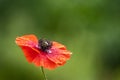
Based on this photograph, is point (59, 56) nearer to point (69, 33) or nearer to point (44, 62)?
point (44, 62)

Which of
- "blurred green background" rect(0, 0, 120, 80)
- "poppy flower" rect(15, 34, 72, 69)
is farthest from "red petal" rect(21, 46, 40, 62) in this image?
"blurred green background" rect(0, 0, 120, 80)

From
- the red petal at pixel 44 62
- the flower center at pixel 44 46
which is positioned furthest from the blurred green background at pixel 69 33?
the red petal at pixel 44 62

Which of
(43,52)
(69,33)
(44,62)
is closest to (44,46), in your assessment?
(43,52)

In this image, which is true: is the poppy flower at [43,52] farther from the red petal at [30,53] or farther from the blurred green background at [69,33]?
the blurred green background at [69,33]

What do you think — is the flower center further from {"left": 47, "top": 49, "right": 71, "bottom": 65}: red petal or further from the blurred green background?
the blurred green background

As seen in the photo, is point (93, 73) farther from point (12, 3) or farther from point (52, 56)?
point (52, 56)

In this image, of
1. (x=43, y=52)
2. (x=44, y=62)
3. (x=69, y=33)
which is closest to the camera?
(x=44, y=62)
